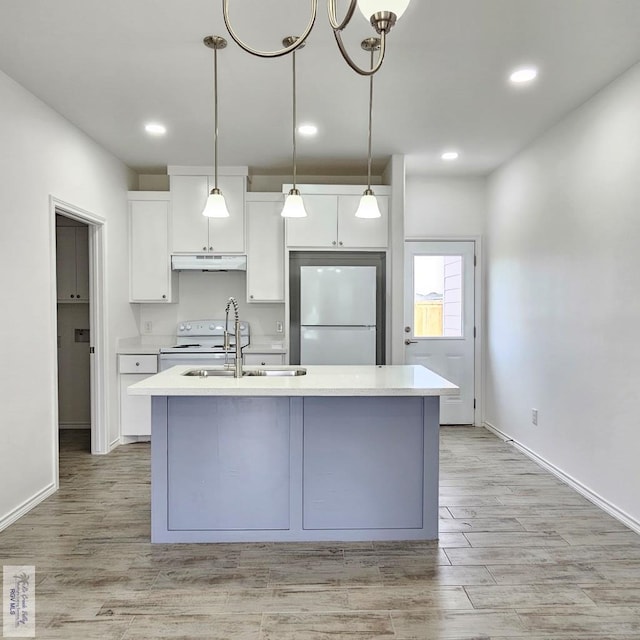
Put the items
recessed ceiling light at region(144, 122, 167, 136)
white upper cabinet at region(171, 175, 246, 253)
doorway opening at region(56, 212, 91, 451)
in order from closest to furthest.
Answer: recessed ceiling light at region(144, 122, 167, 136) < white upper cabinet at region(171, 175, 246, 253) < doorway opening at region(56, 212, 91, 451)

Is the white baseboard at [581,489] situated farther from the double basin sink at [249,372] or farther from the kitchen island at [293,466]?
the double basin sink at [249,372]

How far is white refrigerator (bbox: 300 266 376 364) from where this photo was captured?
4355 millimetres

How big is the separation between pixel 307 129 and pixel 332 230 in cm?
98

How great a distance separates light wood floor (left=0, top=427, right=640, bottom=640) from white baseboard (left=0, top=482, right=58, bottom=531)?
0.14ft

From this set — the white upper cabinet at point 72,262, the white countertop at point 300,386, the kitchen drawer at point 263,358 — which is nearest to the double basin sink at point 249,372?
the white countertop at point 300,386

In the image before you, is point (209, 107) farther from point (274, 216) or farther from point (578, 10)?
point (578, 10)

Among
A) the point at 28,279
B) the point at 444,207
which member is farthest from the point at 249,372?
the point at 444,207

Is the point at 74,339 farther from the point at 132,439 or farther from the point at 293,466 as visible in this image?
the point at 293,466

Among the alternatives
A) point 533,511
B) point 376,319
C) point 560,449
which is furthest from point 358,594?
point 376,319

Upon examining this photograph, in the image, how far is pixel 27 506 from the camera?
2988mm

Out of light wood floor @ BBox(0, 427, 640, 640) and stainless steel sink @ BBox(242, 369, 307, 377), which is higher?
stainless steel sink @ BBox(242, 369, 307, 377)

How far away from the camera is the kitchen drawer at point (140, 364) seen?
438cm

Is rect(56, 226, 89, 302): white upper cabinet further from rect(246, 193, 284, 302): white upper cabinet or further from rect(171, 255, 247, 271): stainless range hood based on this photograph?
rect(246, 193, 284, 302): white upper cabinet

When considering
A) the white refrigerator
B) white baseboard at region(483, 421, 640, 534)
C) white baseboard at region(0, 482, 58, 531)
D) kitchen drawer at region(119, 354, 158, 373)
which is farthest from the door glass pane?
white baseboard at region(0, 482, 58, 531)
